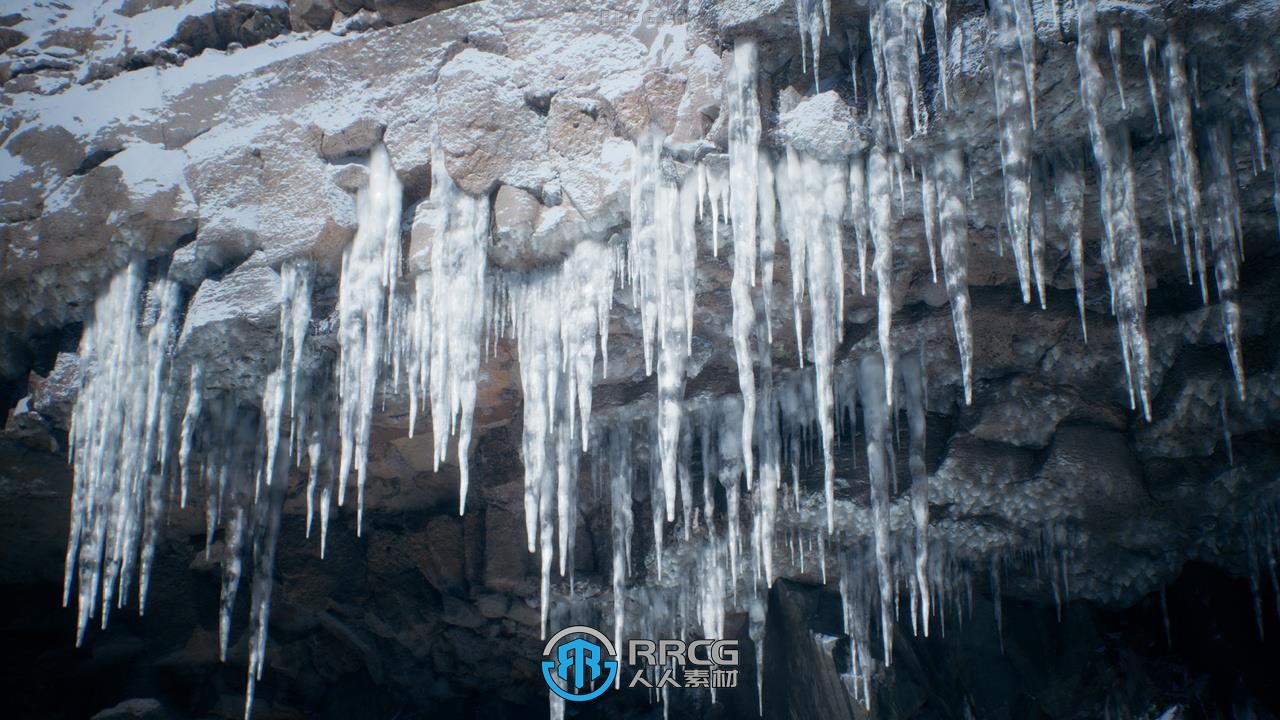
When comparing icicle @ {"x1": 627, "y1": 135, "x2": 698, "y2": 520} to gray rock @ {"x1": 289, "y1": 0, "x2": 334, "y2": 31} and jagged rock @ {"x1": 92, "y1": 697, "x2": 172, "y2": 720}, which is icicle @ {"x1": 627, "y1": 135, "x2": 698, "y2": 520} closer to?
gray rock @ {"x1": 289, "y1": 0, "x2": 334, "y2": 31}

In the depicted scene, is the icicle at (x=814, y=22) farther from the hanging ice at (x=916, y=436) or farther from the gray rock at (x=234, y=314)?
the gray rock at (x=234, y=314)

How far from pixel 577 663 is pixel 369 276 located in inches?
197

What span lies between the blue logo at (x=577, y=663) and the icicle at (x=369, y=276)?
152 inches

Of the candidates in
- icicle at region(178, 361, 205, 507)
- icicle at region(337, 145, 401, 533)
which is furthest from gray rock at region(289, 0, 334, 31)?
icicle at region(178, 361, 205, 507)

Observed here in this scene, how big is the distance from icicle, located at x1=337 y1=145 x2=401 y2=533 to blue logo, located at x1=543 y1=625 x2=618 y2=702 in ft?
12.7

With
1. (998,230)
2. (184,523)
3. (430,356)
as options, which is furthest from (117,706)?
(998,230)

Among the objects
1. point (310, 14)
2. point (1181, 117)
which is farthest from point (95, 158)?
point (1181, 117)

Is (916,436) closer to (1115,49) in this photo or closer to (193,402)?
(1115,49)

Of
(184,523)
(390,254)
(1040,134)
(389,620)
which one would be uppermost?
(1040,134)

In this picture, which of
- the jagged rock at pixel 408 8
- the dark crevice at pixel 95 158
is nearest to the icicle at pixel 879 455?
the jagged rock at pixel 408 8

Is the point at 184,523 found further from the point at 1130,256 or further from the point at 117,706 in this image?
the point at 1130,256

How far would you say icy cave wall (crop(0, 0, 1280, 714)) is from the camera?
3797 mm

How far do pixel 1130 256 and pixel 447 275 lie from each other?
3419 mm

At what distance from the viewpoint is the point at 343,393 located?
4.50 m
